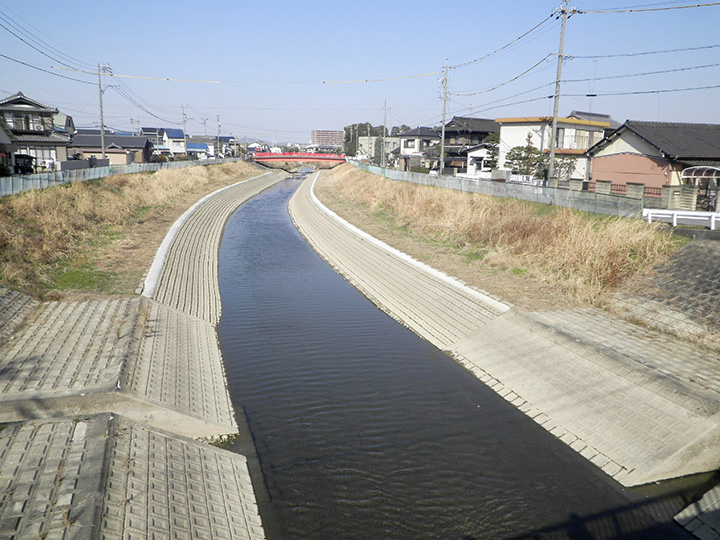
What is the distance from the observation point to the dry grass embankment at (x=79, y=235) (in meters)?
17.0

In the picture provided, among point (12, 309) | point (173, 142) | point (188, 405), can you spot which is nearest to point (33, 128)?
point (12, 309)

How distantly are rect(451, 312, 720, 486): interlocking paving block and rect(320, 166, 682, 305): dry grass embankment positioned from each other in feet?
11.7

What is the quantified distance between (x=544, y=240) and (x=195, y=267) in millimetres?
15617

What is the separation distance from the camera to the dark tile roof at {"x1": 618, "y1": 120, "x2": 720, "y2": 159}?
3097 centimetres

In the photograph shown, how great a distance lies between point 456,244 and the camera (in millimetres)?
26141

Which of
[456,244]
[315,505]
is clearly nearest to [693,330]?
[315,505]

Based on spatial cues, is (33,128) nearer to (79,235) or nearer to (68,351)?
(79,235)

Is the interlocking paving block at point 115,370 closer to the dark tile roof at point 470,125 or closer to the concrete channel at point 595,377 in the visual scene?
the concrete channel at point 595,377

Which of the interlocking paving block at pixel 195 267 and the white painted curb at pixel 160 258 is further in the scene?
the interlocking paving block at pixel 195 267

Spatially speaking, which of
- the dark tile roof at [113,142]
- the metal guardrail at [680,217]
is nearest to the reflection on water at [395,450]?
the metal guardrail at [680,217]

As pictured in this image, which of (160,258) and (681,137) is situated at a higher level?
(681,137)

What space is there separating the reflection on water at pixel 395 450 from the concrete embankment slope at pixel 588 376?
1.66ft

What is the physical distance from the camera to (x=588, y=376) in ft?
39.2

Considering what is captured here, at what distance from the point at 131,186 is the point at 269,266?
20159 mm
